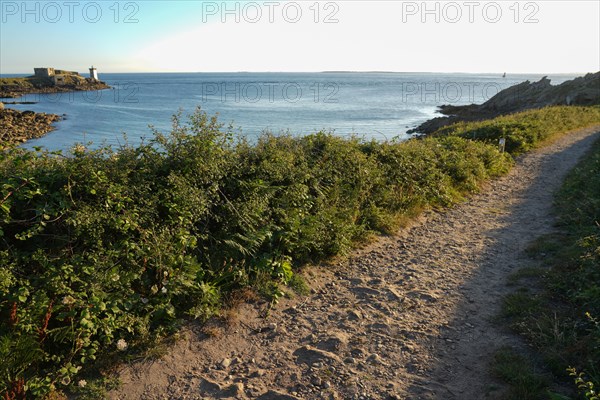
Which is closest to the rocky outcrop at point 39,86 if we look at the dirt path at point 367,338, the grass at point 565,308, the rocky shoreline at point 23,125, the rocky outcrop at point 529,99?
the rocky shoreline at point 23,125

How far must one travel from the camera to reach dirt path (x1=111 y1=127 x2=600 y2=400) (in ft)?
13.6

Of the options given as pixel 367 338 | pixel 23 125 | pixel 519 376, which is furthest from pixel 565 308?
pixel 23 125

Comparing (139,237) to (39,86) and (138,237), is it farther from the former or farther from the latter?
(39,86)

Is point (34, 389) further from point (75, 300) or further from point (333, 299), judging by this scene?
point (333, 299)

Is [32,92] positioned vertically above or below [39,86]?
below

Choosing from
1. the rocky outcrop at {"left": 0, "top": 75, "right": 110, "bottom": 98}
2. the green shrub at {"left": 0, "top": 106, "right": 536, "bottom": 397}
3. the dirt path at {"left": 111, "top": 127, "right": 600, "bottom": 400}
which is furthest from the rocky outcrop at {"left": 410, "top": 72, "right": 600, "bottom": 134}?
the rocky outcrop at {"left": 0, "top": 75, "right": 110, "bottom": 98}

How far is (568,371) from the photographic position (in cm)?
406

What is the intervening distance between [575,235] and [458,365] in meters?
4.89

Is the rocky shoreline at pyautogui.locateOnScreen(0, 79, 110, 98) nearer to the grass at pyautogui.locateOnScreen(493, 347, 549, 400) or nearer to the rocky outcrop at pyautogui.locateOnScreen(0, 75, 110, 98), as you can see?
the rocky outcrop at pyautogui.locateOnScreen(0, 75, 110, 98)

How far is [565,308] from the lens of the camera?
534 centimetres

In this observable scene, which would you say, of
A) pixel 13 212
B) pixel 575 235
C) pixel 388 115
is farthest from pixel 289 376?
pixel 388 115

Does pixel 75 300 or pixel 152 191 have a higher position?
pixel 152 191

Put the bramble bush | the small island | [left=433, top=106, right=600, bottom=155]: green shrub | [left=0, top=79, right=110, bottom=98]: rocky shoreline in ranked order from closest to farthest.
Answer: the bramble bush
[left=433, top=106, right=600, bottom=155]: green shrub
the small island
[left=0, top=79, right=110, bottom=98]: rocky shoreline

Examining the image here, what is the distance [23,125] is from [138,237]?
48017mm
